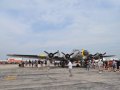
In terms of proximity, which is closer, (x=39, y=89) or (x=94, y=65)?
(x=39, y=89)

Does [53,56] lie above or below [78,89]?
above

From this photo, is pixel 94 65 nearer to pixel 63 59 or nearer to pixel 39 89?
pixel 63 59

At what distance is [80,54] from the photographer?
6088 cm

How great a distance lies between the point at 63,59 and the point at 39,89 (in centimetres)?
4703

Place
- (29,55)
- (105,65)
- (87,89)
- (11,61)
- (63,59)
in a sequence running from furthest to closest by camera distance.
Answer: (11,61) < (29,55) < (63,59) < (105,65) < (87,89)

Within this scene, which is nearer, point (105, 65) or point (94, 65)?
point (105, 65)

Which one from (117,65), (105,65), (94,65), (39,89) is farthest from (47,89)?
(94,65)

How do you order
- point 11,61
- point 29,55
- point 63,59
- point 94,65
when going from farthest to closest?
point 11,61 → point 29,55 → point 63,59 → point 94,65

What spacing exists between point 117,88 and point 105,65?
113 ft

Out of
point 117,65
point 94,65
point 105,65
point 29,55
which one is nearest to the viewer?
point 117,65

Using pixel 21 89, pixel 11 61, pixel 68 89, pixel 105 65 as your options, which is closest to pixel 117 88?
pixel 68 89

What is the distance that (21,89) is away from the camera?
1786 centimetres

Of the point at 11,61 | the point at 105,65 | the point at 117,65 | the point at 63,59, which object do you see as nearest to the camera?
the point at 117,65

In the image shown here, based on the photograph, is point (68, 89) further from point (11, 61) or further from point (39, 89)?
point (11, 61)
